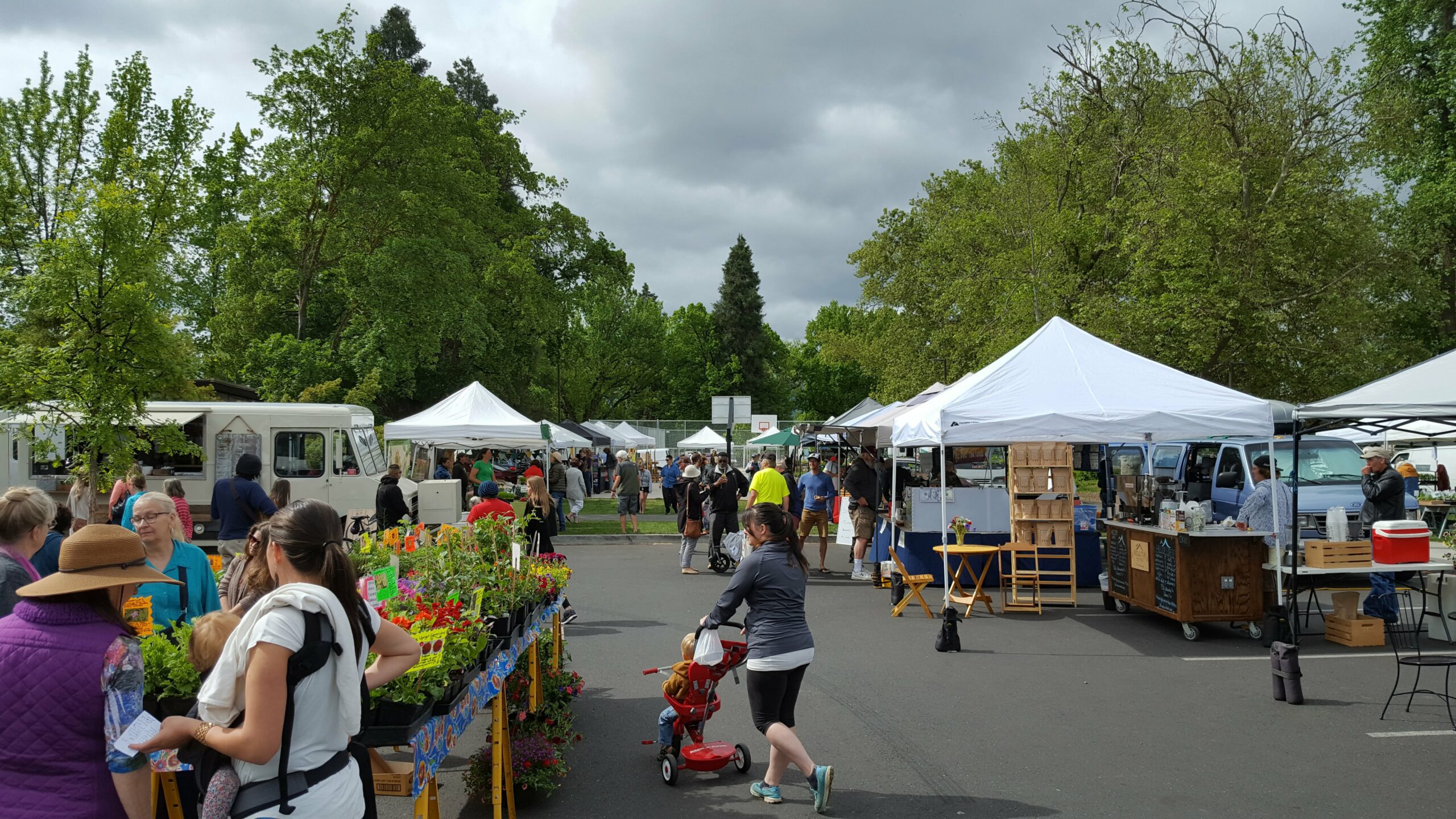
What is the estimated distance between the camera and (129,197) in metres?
11.4

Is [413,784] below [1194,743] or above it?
above

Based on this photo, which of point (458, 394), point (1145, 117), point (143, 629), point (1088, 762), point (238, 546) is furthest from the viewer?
point (1145, 117)

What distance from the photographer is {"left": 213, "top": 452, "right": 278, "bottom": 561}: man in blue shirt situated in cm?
888

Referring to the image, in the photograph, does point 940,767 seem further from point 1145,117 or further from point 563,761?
point 1145,117

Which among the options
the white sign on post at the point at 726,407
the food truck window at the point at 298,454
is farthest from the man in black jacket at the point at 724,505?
the food truck window at the point at 298,454

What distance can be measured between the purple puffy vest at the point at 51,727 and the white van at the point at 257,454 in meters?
14.2

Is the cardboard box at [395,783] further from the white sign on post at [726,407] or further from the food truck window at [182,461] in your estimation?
the white sign on post at [726,407]

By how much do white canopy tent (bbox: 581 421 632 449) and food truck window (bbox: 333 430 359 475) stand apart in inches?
851

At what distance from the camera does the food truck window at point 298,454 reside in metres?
17.0

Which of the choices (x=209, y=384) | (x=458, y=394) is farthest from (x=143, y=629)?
(x=209, y=384)

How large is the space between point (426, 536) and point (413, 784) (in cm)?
302

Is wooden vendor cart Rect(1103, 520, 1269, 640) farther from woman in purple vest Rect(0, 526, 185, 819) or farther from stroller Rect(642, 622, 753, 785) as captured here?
woman in purple vest Rect(0, 526, 185, 819)

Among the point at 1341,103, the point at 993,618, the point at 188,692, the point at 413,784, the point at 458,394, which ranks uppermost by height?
the point at 1341,103

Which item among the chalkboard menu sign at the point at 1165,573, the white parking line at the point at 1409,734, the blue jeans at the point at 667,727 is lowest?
the white parking line at the point at 1409,734
